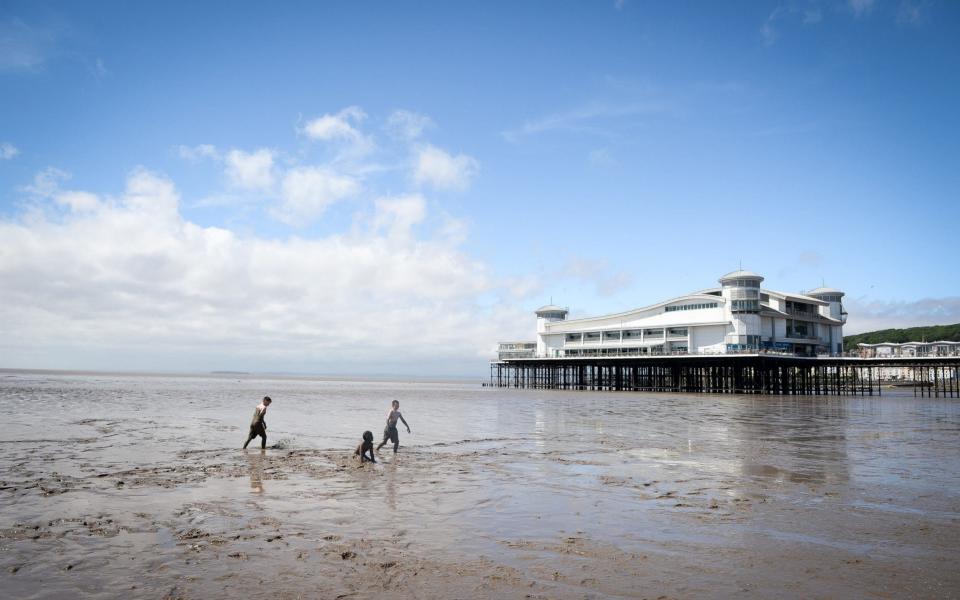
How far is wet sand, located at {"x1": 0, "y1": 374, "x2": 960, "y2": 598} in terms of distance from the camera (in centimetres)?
707

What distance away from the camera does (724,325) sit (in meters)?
65.6

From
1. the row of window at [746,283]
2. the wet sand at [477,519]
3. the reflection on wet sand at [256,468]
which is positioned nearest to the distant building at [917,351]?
the row of window at [746,283]

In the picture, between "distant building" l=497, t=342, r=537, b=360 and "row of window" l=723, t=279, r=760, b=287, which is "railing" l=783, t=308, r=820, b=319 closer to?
"row of window" l=723, t=279, r=760, b=287

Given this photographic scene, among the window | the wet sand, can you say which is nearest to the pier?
the window

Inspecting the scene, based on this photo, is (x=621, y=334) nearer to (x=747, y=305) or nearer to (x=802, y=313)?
(x=747, y=305)

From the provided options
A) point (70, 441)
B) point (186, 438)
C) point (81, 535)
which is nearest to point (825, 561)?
point (81, 535)

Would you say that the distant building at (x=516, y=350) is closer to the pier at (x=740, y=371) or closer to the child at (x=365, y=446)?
the pier at (x=740, y=371)

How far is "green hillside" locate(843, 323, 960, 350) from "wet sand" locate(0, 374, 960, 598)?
163652 mm

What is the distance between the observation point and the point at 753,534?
9156 mm

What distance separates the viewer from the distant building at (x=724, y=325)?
64.4m

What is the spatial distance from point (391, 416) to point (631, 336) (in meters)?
61.1

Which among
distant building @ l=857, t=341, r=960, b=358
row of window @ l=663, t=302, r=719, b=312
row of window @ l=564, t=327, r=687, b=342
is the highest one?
row of window @ l=663, t=302, r=719, b=312

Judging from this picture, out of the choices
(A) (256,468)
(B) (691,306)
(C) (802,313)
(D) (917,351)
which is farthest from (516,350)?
(A) (256,468)

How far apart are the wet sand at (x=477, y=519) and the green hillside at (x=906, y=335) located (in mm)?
163652
